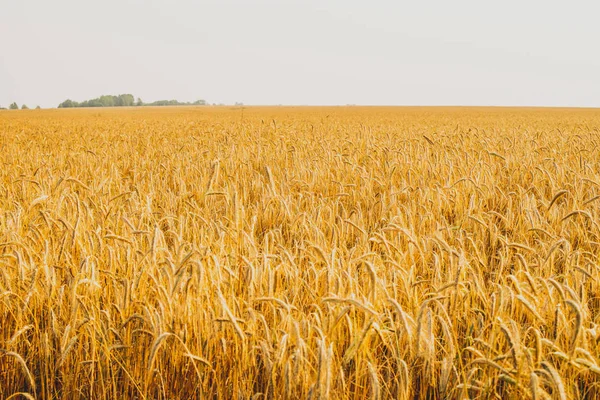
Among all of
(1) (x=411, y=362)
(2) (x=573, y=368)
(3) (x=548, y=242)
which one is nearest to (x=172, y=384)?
(1) (x=411, y=362)

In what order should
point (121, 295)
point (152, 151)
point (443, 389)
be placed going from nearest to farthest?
1. point (443, 389)
2. point (121, 295)
3. point (152, 151)

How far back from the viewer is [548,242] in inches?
118

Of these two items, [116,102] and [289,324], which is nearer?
[289,324]

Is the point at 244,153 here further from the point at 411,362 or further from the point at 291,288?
the point at 411,362

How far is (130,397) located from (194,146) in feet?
22.7

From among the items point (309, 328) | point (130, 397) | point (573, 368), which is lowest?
point (130, 397)

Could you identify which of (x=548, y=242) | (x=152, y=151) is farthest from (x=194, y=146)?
(x=548, y=242)

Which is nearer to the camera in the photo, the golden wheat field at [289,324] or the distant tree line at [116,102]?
the golden wheat field at [289,324]

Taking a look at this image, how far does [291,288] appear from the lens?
7.33ft

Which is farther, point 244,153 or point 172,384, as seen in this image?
point 244,153

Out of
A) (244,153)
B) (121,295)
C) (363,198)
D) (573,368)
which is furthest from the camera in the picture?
(244,153)

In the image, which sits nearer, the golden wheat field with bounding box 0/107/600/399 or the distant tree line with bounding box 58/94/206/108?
the golden wheat field with bounding box 0/107/600/399

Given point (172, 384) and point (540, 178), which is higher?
point (540, 178)

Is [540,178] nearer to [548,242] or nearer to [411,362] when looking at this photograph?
[548,242]
